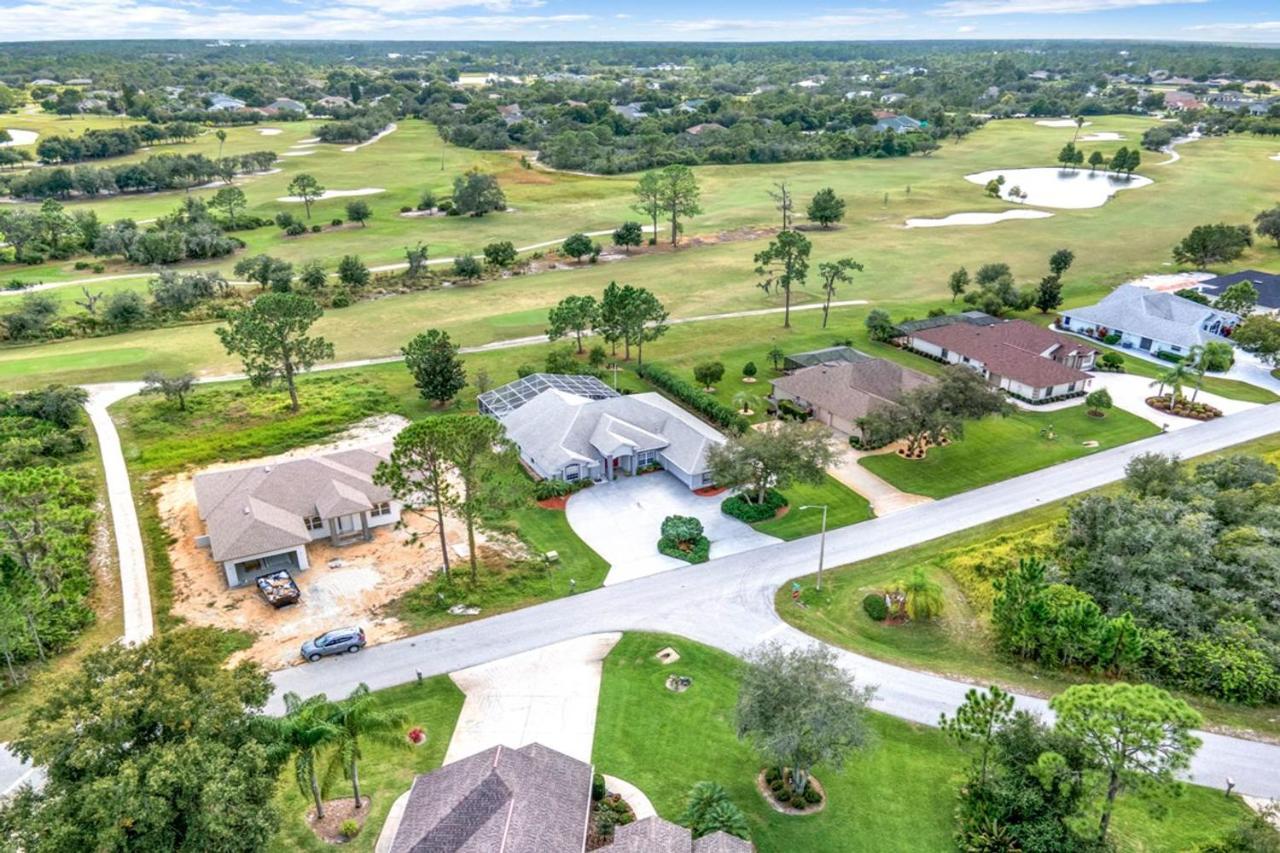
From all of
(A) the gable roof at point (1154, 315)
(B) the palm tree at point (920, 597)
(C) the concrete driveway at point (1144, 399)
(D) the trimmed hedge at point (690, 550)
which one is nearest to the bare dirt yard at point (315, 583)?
(D) the trimmed hedge at point (690, 550)

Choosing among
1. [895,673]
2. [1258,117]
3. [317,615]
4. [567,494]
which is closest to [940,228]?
[567,494]

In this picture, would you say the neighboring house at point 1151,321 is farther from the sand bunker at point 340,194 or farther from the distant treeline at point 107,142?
the distant treeline at point 107,142

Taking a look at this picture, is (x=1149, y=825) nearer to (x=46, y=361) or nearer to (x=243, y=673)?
(x=243, y=673)

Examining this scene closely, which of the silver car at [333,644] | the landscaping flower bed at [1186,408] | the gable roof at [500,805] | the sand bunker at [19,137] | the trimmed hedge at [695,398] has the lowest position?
the landscaping flower bed at [1186,408]

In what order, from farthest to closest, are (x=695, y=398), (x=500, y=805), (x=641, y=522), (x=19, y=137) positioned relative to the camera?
(x=19, y=137) < (x=695, y=398) < (x=641, y=522) < (x=500, y=805)

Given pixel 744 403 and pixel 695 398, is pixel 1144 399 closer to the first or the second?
pixel 744 403

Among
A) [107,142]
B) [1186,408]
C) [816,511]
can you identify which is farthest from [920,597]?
[107,142]

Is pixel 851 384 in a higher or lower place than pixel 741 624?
higher
